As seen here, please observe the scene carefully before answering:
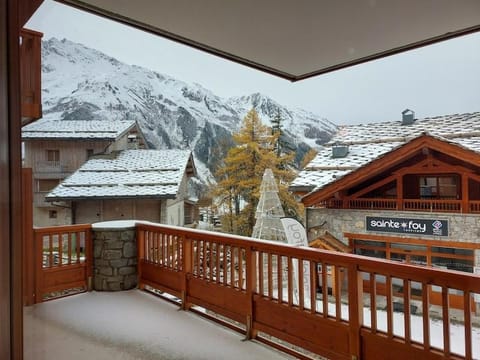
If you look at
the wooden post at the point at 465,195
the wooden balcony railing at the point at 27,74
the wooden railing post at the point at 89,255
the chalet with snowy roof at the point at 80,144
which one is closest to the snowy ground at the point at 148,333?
the wooden railing post at the point at 89,255

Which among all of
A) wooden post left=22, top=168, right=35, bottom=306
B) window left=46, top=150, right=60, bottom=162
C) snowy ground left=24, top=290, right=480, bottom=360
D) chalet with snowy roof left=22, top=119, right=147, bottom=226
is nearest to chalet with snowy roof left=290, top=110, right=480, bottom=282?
snowy ground left=24, top=290, right=480, bottom=360

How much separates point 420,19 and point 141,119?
3.36 meters

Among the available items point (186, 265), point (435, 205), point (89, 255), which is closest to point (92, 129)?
point (89, 255)

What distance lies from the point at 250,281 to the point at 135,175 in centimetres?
240

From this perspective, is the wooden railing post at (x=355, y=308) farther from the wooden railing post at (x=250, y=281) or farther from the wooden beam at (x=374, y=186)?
the wooden beam at (x=374, y=186)

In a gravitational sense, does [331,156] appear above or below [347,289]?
above

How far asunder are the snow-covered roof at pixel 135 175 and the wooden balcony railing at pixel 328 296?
1.17 m

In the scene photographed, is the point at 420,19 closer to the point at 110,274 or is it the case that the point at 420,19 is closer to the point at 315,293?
the point at 315,293

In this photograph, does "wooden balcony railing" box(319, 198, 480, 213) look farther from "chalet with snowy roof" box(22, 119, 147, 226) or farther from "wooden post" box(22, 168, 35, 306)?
"wooden post" box(22, 168, 35, 306)

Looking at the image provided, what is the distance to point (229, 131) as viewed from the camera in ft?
14.6

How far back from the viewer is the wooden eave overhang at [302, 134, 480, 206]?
3178 millimetres

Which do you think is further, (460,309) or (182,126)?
(182,126)

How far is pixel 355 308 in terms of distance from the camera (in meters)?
2.00

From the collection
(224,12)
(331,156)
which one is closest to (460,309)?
(224,12)
